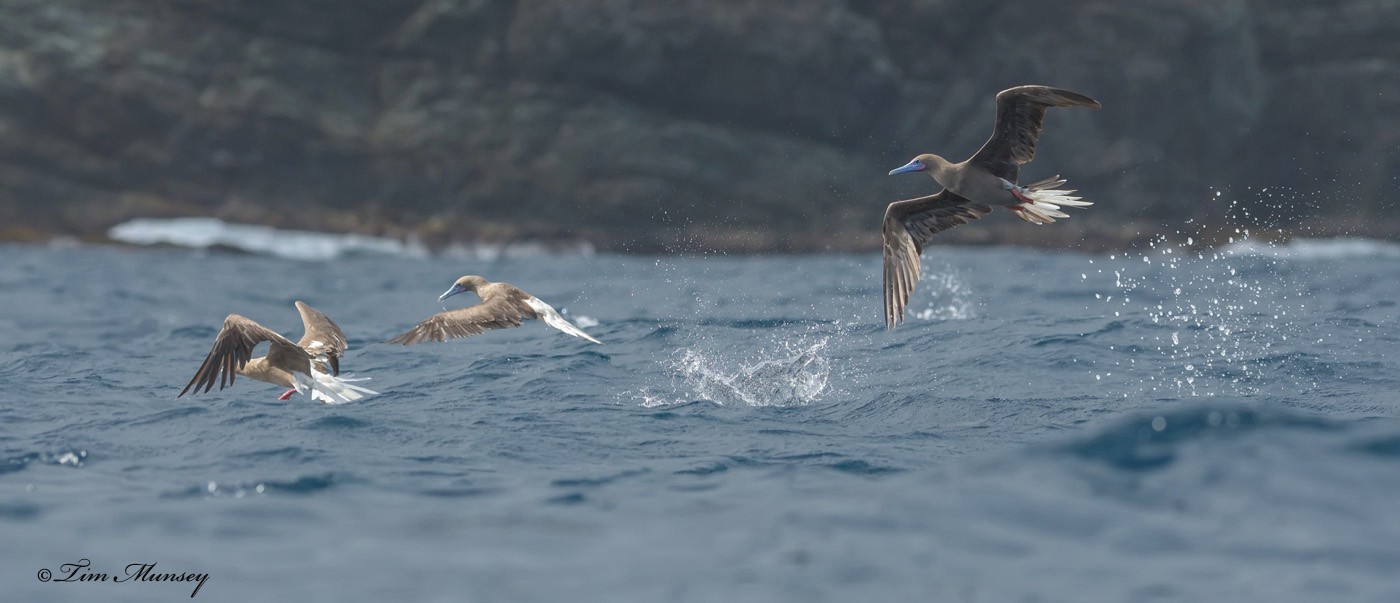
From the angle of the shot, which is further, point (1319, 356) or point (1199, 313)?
point (1199, 313)

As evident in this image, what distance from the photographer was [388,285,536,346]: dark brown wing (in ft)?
33.0

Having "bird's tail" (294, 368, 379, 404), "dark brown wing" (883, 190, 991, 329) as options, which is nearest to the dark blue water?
"bird's tail" (294, 368, 379, 404)

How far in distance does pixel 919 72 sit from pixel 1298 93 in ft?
36.0

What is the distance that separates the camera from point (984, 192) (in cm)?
1111

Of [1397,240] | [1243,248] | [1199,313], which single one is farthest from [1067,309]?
[1397,240]

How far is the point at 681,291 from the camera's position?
2278cm

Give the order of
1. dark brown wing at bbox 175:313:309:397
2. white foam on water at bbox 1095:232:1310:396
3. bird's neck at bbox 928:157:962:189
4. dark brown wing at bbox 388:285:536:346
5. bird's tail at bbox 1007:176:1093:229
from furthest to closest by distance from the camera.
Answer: white foam on water at bbox 1095:232:1310:396 → bird's neck at bbox 928:157:962:189 → bird's tail at bbox 1007:176:1093:229 → dark brown wing at bbox 388:285:536:346 → dark brown wing at bbox 175:313:309:397

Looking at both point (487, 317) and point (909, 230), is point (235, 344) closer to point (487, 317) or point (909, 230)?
point (487, 317)

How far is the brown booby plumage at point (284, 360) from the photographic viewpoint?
31.8 feet

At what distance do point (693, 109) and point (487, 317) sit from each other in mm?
30566

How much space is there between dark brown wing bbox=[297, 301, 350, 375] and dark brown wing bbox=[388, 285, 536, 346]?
847 mm

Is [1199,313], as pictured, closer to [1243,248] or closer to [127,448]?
[127,448]

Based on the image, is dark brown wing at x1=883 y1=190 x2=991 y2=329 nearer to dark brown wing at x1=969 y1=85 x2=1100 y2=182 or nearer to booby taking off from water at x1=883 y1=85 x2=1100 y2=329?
booby taking off from water at x1=883 y1=85 x2=1100 y2=329

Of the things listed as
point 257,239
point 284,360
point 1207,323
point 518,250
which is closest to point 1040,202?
point 1207,323
